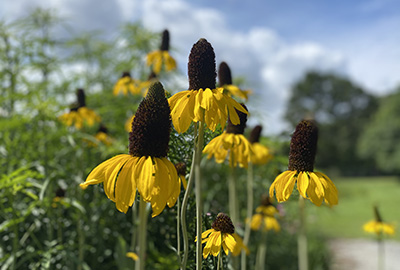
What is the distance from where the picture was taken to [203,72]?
1.01m

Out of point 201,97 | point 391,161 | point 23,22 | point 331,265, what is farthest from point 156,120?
point 391,161

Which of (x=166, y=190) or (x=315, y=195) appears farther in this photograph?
(x=315, y=195)

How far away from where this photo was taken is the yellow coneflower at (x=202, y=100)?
0.93m

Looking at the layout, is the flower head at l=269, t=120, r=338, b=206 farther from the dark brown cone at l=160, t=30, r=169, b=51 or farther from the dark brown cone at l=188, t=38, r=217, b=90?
the dark brown cone at l=160, t=30, r=169, b=51

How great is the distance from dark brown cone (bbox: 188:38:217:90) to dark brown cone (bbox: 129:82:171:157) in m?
0.18

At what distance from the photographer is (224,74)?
66.4 inches

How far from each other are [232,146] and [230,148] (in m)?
0.01

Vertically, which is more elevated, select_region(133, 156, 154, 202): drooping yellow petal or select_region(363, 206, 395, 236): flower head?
select_region(133, 156, 154, 202): drooping yellow petal

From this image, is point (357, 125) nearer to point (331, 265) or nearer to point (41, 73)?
point (331, 265)

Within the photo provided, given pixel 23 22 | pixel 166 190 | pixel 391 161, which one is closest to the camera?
pixel 166 190

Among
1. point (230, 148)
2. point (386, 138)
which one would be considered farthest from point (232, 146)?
point (386, 138)

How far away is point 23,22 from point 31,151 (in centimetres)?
144

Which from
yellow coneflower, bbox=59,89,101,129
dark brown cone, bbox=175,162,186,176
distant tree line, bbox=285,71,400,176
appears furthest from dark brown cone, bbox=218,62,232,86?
distant tree line, bbox=285,71,400,176

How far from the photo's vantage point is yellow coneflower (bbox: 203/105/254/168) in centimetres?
137
